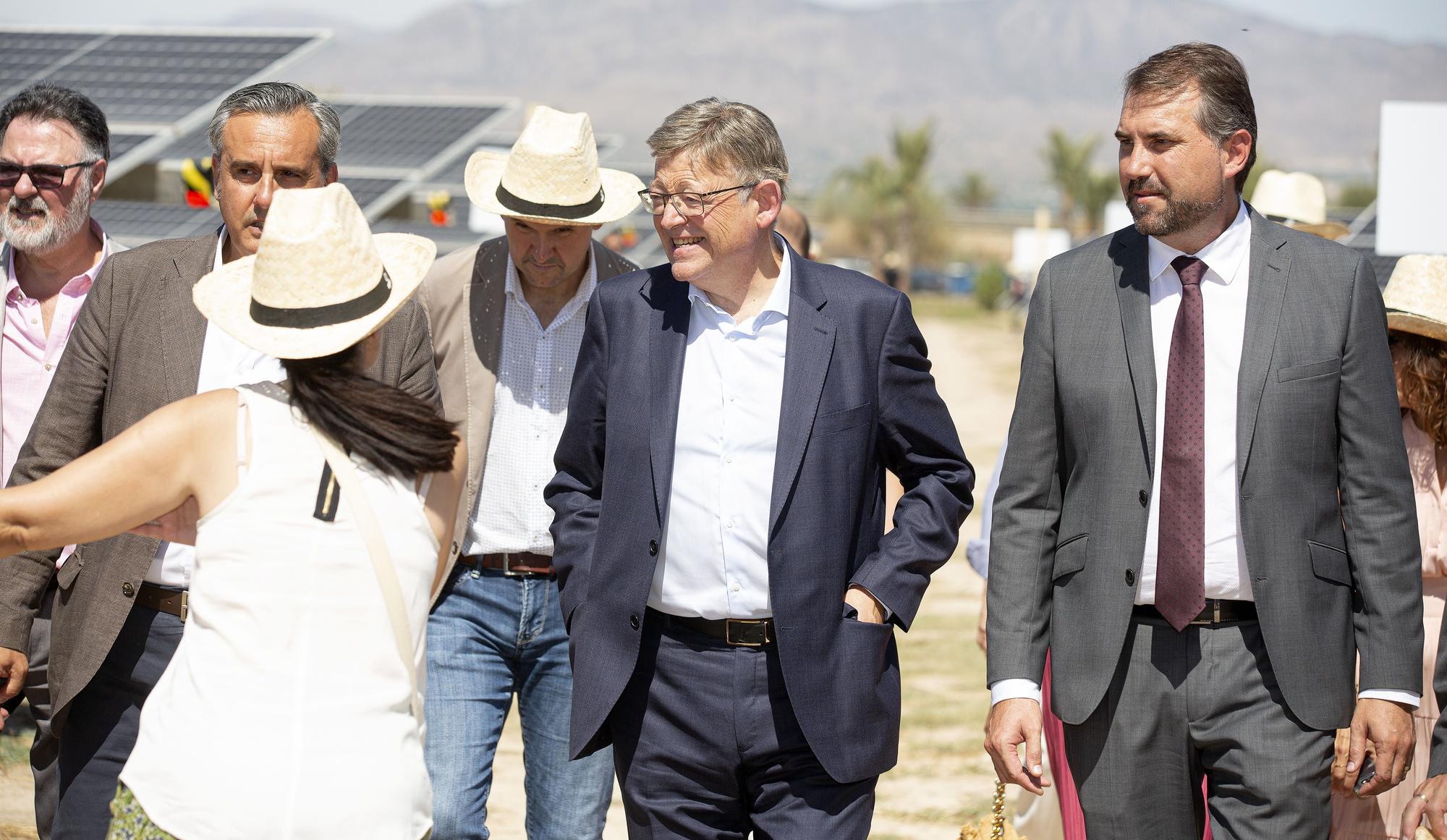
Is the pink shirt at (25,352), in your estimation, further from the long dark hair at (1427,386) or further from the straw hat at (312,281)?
the long dark hair at (1427,386)

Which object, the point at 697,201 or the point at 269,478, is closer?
the point at 269,478

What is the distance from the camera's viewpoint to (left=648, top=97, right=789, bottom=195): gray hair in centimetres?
334

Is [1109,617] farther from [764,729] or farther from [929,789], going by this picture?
[929,789]

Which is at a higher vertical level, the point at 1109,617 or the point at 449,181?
the point at 1109,617

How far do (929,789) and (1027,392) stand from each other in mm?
3825

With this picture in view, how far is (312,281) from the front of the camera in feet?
8.34

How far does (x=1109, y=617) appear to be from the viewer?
3242 mm

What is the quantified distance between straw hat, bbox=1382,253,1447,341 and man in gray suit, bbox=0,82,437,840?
100 inches

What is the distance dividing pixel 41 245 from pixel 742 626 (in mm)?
2405

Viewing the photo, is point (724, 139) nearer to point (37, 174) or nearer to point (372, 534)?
point (372, 534)

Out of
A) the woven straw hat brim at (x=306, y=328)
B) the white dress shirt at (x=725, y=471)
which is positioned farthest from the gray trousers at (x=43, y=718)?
the white dress shirt at (x=725, y=471)

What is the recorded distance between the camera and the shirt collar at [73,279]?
432cm

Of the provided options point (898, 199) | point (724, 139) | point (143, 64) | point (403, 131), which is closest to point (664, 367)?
point (724, 139)

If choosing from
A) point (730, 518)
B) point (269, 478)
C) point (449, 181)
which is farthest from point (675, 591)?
point (449, 181)
